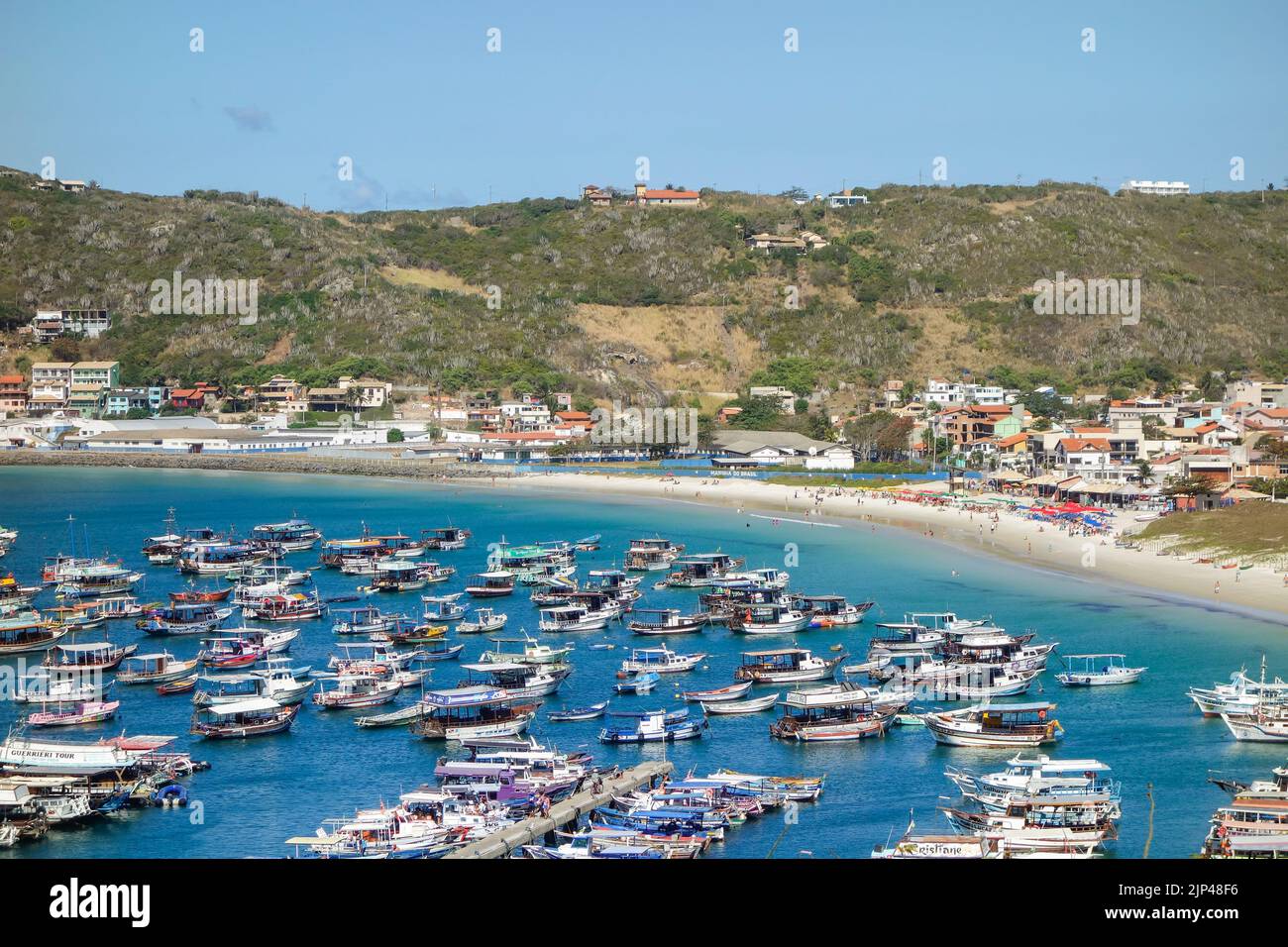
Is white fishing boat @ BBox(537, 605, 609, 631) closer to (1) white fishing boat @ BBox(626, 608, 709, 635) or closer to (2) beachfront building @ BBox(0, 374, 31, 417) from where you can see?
(1) white fishing boat @ BBox(626, 608, 709, 635)

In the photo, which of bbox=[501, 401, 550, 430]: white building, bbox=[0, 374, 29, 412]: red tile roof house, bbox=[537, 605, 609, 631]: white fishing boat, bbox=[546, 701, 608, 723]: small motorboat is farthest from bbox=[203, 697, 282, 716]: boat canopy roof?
bbox=[0, 374, 29, 412]: red tile roof house

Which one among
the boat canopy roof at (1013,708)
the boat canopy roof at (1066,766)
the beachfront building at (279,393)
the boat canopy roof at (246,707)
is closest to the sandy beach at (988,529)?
the boat canopy roof at (1013,708)

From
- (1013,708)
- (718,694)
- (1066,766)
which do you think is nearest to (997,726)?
(1013,708)

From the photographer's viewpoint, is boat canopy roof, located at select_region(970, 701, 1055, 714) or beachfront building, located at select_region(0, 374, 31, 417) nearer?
boat canopy roof, located at select_region(970, 701, 1055, 714)

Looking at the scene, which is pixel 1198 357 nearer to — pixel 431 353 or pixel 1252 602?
pixel 431 353

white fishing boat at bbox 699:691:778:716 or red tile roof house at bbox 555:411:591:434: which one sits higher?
red tile roof house at bbox 555:411:591:434
